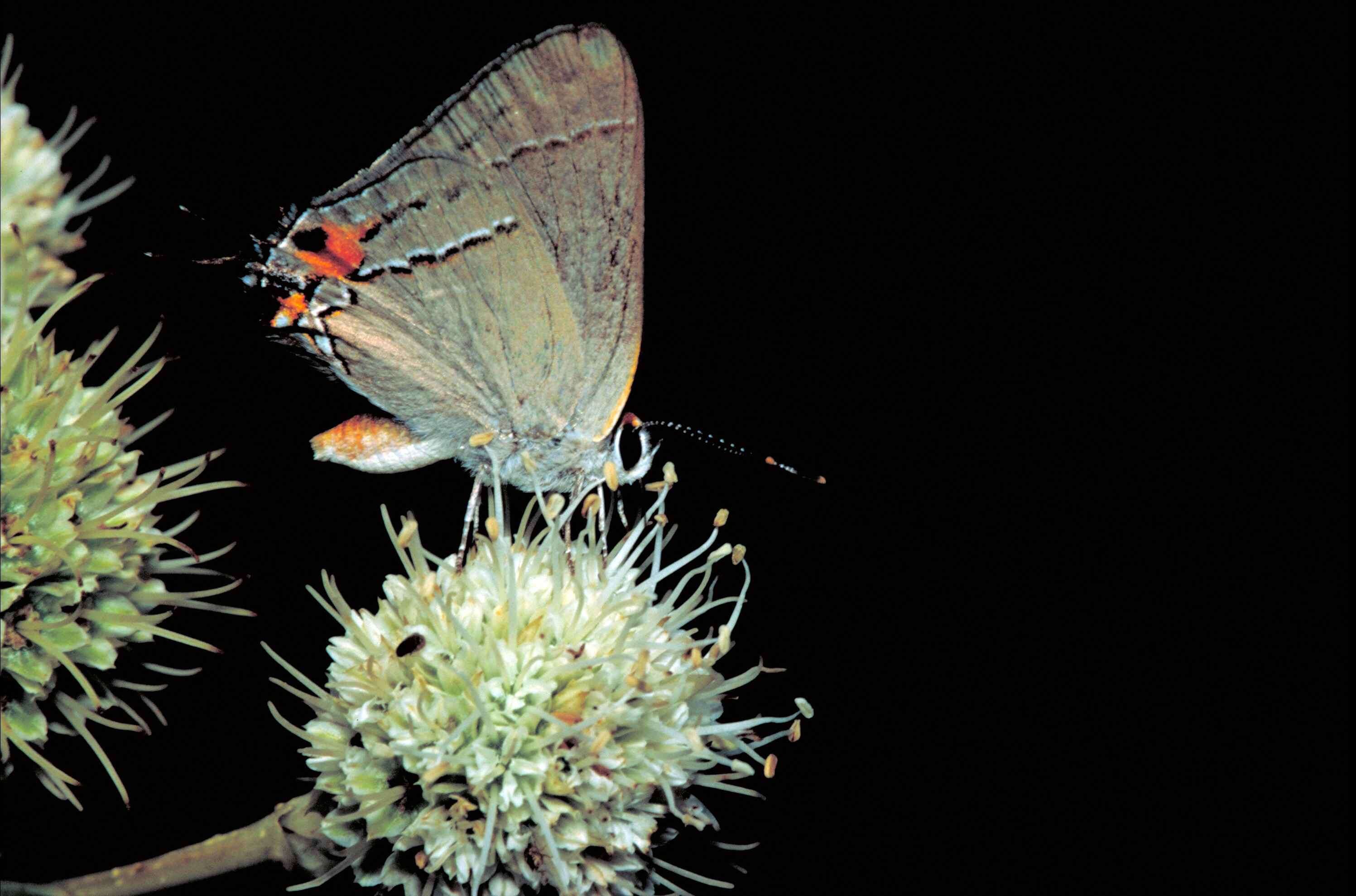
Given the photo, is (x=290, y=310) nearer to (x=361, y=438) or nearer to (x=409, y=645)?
(x=361, y=438)

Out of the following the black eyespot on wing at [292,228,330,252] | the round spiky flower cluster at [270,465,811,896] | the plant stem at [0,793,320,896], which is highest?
the black eyespot on wing at [292,228,330,252]

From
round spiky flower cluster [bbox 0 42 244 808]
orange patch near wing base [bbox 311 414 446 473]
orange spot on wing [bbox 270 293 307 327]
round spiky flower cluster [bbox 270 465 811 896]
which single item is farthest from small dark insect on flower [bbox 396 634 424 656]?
orange spot on wing [bbox 270 293 307 327]

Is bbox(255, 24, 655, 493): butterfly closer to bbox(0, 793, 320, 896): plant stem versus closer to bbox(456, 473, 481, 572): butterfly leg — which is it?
bbox(456, 473, 481, 572): butterfly leg

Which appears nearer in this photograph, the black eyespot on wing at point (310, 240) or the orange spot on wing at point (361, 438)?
the black eyespot on wing at point (310, 240)

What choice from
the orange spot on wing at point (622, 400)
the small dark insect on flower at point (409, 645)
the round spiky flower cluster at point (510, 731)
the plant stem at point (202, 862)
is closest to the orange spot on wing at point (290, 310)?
the round spiky flower cluster at point (510, 731)

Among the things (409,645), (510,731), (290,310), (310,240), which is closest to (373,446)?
(290,310)

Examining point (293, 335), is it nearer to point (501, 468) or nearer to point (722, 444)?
point (501, 468)

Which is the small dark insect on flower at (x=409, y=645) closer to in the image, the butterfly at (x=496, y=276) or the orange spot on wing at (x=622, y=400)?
the butterfly at (x=496, y=276)
